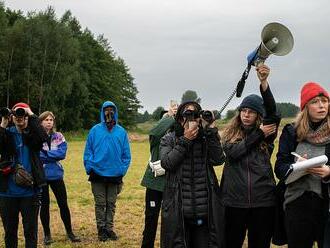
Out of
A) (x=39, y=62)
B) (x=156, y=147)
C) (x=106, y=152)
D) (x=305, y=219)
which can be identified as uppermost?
(x=39, y=62)

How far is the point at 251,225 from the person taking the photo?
5145mm

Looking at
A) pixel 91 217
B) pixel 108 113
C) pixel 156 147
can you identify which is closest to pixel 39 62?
pixel 91 217

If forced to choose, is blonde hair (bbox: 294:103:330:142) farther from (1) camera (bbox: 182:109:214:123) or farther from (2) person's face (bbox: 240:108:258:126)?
(1) camera (bbox: 182:109:214:123)

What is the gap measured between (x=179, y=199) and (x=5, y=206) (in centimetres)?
237

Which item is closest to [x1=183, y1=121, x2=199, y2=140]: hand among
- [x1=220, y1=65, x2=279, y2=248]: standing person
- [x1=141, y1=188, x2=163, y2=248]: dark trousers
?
[x1=220, y1=65, x2=279, y2=248]: standing person

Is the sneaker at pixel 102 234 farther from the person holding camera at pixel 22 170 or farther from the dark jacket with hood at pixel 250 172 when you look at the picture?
the dark jacket with hood at pixel 250 172

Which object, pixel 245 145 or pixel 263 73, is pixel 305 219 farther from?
pixel 263 73

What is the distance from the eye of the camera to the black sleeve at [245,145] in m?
5.06

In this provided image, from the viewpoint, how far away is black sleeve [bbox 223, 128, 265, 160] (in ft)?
16.6

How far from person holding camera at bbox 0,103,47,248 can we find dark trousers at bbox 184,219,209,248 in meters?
2.03

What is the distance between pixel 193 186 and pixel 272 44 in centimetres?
168

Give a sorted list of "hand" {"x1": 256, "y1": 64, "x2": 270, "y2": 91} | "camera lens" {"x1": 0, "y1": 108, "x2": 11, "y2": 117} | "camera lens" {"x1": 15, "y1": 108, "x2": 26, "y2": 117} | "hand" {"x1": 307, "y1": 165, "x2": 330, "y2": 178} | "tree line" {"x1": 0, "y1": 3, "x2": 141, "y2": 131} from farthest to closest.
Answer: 1. "tree line" {"x1": 0, "y1": 3, "x2": 141, "y2": 131}
2. "camera lens" {"x1": 15, "y1": 108, "x2": 26, "y2": 117}
3. "camera lens" {"x1": 0, "y1": 108, "x2": 11, "y2": 117}
4. "hand" {"x1": 256, "y1": 64, "x2": 270, "y2": 91}
5. "hand" {"x1": 307, "y1": 165, "x2": 330, "y2": 178}

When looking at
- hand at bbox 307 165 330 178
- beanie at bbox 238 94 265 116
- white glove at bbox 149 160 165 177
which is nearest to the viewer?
hand at bbox 307 165 330 178

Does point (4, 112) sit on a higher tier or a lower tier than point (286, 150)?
higher
